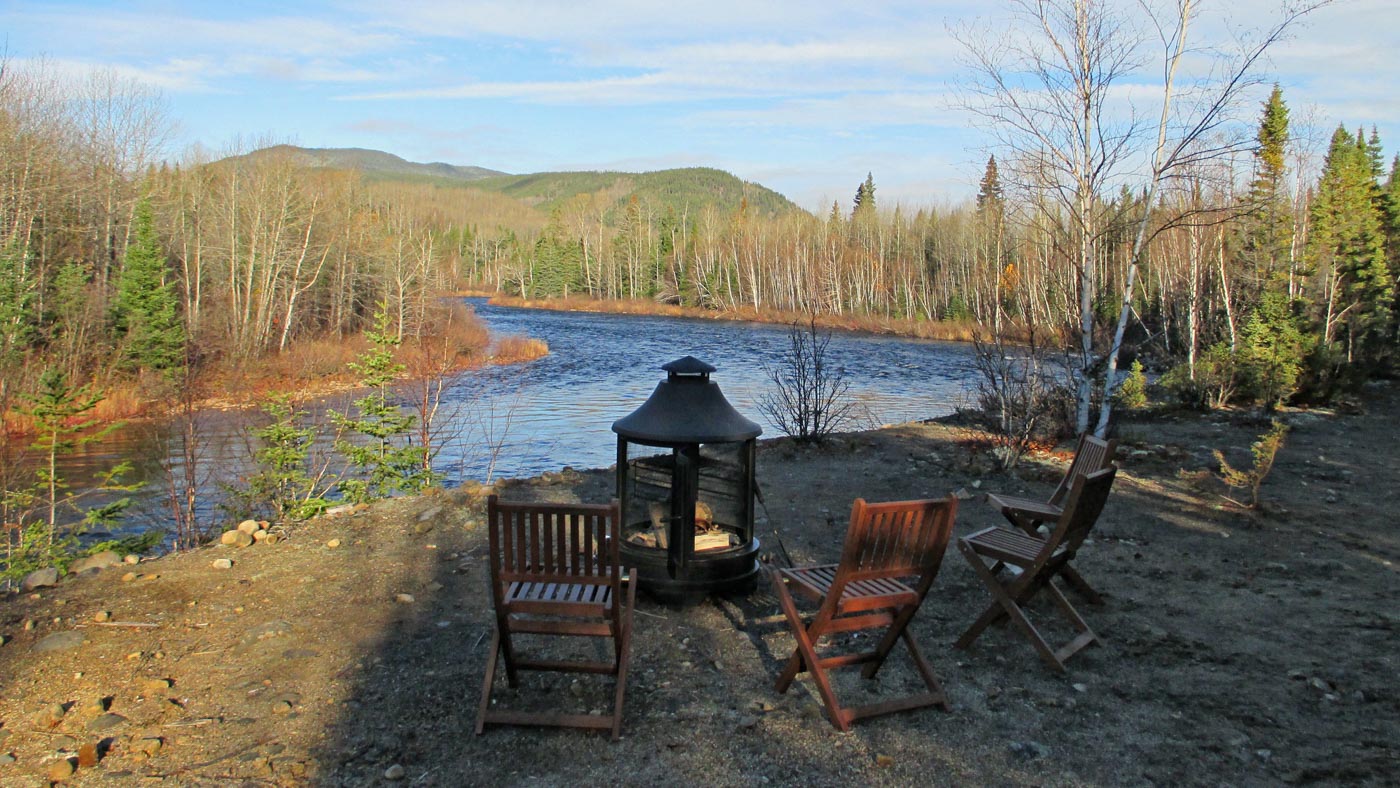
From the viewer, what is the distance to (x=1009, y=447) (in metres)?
9.59

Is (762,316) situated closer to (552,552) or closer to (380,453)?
(380,453)

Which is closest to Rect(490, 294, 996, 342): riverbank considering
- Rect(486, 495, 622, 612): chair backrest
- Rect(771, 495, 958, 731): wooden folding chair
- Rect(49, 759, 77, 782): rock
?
Rect(771, 495, 958, 731): wooden folding chair

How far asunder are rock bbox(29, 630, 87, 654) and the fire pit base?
110 inches

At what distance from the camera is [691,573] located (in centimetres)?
514

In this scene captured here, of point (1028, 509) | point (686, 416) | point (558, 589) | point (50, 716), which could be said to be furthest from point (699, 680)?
point (50, 716)

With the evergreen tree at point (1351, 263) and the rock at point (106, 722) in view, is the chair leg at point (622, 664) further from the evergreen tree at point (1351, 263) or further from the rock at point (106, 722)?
the evergreen tree at point (1351, 263)

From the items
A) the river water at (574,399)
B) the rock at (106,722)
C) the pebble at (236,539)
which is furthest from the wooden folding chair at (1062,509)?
the river water at (574,399)

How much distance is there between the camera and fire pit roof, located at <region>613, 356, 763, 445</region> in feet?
16.3

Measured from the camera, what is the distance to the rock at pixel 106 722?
3.70 m

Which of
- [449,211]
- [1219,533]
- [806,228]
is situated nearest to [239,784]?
[1219,533]

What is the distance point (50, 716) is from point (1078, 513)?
468cm

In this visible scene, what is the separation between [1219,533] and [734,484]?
4164 millimetres

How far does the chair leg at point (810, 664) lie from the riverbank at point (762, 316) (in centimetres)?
2962

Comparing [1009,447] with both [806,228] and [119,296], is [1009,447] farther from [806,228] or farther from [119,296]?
[806,228]
